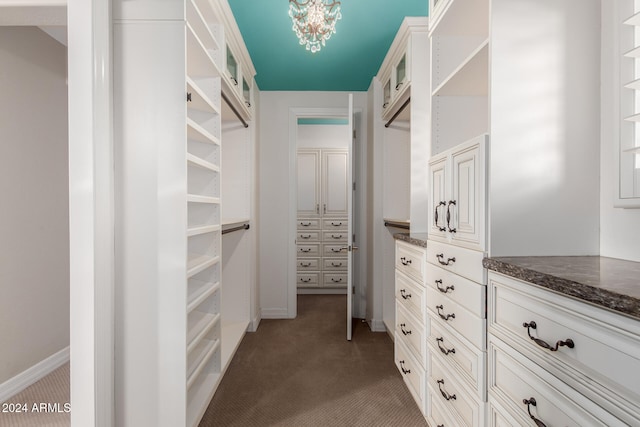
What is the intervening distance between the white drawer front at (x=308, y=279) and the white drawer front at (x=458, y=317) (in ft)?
A: 11.6

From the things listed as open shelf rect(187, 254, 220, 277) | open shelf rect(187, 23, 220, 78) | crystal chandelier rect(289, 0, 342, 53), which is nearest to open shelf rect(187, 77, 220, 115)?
open shelf rect(187, 23, 220, 78)

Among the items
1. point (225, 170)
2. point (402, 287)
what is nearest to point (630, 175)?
point (402, 287)

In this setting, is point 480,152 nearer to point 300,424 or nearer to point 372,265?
point 300,424

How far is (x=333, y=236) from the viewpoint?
5.22 metres

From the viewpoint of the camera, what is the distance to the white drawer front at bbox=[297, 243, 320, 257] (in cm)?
522

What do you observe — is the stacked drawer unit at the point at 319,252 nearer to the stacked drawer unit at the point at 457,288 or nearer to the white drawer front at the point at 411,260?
the white drawer front at the point at 411,260

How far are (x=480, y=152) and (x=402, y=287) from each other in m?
1.27

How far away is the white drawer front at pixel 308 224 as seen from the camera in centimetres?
521

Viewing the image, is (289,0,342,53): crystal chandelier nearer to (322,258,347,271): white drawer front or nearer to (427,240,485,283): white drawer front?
(427,240,485,283): white drawer front

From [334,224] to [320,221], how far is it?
22 centimetres

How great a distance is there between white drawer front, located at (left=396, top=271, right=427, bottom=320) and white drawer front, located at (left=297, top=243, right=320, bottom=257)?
292 centimetres

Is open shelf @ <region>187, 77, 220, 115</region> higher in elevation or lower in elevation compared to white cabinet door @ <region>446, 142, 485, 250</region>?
higher

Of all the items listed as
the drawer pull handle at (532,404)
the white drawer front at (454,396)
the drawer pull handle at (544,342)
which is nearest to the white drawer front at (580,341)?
the drawer pull handle at (544,342)

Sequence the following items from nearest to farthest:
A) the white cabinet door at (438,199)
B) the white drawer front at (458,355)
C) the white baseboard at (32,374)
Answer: the white drawer front at (458,355), the white cabinet door at (438,199), the white baseboard at (32,374)
